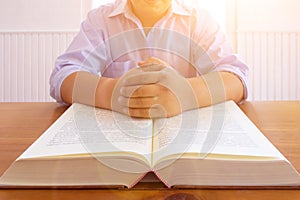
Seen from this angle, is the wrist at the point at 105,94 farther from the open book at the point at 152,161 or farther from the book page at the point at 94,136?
the open book at the point at 152,161

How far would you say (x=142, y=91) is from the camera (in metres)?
0.73

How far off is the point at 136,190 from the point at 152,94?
323 mm

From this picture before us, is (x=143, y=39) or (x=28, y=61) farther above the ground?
(x=143, y=39)

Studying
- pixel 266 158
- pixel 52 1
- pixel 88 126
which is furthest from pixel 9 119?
pixel 52 1

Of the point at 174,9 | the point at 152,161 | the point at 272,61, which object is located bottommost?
the point at 272,61

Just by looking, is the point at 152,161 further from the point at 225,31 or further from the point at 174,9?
the point at 225,31

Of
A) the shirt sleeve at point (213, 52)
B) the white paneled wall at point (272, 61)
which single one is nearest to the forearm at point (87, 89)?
the shirt sleeve at point (213, 52)

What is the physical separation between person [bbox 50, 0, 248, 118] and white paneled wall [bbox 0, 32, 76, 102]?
1.28 metres

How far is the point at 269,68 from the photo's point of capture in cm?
245

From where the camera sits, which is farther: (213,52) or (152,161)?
(213,52)

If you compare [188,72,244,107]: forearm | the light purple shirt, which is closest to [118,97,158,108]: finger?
[188,72,244,107]: forearm

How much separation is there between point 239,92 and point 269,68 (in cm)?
161

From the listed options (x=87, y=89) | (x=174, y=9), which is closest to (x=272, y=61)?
(x=174, y=9)

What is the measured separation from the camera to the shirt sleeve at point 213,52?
39.3 inches
